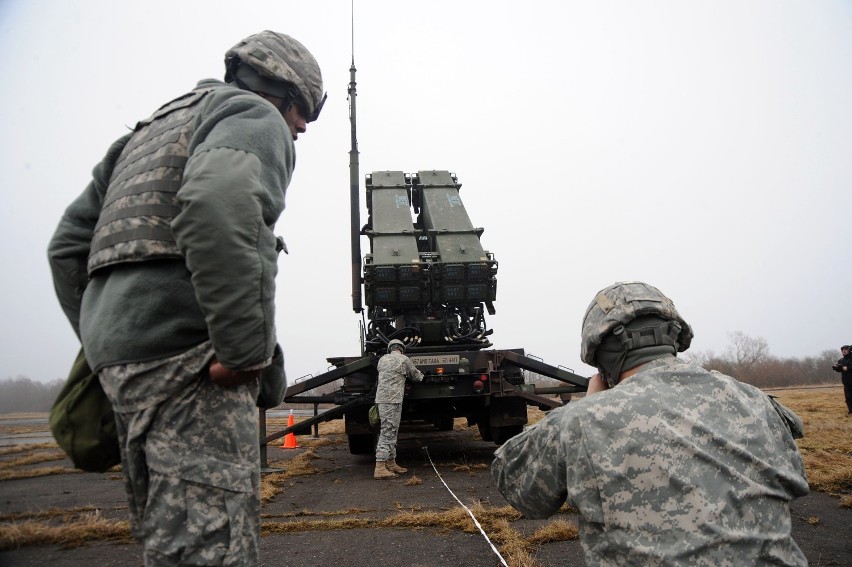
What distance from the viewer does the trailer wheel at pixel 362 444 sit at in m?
8.45

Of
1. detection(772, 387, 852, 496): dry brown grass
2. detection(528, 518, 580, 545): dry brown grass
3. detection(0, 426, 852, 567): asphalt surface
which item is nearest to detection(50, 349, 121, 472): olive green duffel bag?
detection(0, 426, 852, 567): asphalt surface

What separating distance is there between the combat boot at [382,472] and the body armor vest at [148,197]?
17.9 feet

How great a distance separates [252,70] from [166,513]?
1442mm

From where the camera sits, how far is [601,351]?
194 centimetres

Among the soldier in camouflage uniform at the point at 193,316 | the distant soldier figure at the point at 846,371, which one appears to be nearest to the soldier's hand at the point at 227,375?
the soldier in camouflage uniform at the point at 193,316

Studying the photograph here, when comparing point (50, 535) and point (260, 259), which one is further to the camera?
point (50, 535)

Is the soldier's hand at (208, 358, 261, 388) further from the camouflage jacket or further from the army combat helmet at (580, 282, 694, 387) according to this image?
the camouflage jacket

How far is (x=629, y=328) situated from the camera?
6.12 feet

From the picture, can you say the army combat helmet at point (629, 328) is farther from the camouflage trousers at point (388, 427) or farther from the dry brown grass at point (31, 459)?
the dry brown grass at point (31, 459)

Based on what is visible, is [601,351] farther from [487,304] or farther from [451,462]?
[487,304]

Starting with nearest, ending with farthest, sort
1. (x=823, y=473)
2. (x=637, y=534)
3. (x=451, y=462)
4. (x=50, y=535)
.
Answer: (x=637, y=534)
(x=50, y=535)
(x=823, y=473)
(x=451, y=462)

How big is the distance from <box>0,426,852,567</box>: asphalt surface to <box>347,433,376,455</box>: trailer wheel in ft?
1.27

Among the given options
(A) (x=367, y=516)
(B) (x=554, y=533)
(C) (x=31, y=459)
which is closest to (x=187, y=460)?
(B) (x=554, y=533)

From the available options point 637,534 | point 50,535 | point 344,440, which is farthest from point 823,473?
point 344,440
